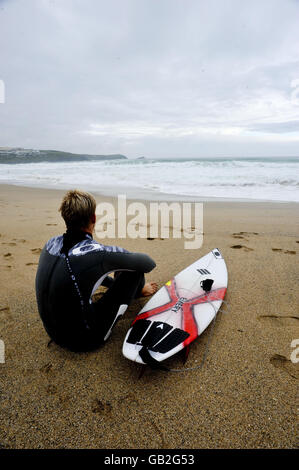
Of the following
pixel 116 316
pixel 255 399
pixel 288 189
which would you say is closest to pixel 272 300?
pixel 255 399

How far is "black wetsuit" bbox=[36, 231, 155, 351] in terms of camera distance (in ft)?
4.82

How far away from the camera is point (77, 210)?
5.12 ft

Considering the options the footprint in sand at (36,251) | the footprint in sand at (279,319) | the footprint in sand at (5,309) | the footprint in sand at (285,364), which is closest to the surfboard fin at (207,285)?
the footprint in sand at (279,319)

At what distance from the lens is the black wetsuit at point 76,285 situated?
147 cm

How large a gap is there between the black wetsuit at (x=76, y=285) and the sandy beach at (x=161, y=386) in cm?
25

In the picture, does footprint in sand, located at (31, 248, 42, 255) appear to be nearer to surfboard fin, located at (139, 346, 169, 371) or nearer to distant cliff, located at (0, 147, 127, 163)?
surfboard fin, located at (139, 346, 169, 371)

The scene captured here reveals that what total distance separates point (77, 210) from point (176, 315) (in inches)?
48.0

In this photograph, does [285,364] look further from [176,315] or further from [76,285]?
[76,285]

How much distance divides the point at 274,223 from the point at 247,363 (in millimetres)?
3779

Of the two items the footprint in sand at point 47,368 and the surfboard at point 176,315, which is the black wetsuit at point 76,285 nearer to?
the footprint in sand at point 47,368

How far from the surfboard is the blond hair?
2.98 ft

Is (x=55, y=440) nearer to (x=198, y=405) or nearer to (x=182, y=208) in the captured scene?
(x=198, y=405)

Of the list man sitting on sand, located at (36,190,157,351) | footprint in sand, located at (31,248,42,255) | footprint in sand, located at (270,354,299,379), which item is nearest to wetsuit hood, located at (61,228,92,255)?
man sitting on sand, located at (36,190,157,351)
